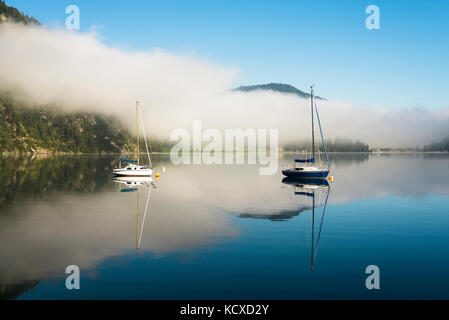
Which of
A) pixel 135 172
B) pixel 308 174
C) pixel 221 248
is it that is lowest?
pixel 221 248

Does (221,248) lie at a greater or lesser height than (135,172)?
lesser

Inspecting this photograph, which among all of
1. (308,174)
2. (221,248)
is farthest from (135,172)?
(221,248)

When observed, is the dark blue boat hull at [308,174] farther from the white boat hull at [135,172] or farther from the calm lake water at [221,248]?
the white boat hull at [135,172]

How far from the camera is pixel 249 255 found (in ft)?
70.5

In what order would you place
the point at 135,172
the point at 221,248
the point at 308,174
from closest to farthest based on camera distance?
the point at 221,248
the point at 308,174
the point at 135,172

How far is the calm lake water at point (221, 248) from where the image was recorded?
16125mm

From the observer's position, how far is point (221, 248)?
23031 mm

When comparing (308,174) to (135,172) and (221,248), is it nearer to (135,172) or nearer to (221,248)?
(135,172)

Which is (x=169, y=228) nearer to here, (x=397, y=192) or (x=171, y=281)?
(x=171, y=281)

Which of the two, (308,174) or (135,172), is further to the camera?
(135,172)

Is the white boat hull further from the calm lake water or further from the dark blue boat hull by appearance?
the calm lake water

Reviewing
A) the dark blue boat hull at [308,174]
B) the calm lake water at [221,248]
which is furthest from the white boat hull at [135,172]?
the calm lake water at [221,248]

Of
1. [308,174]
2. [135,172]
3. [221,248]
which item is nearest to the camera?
[221,248]
